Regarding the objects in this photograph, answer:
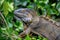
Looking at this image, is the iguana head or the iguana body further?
the iguana body

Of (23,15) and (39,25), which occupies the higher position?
(23,15)

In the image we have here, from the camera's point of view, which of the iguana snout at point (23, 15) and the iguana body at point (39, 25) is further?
the iguana body at point (39, 25)

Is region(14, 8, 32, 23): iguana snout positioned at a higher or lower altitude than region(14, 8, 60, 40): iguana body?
higher

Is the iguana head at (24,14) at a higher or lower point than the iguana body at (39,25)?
higher

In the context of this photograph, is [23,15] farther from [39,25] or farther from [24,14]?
[39,25]

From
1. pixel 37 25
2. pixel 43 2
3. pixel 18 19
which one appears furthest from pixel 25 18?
pixel 43 2

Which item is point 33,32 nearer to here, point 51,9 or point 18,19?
point 18,19

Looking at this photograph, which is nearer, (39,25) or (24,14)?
(24,14)

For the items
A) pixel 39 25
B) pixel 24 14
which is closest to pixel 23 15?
pixel 24 14

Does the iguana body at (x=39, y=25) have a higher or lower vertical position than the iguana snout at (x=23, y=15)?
lower

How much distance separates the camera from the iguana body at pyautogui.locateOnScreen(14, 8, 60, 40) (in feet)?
15.3

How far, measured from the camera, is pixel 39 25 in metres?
5.04

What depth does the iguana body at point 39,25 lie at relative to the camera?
4.66 m

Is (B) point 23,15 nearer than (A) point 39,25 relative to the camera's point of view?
Yes
